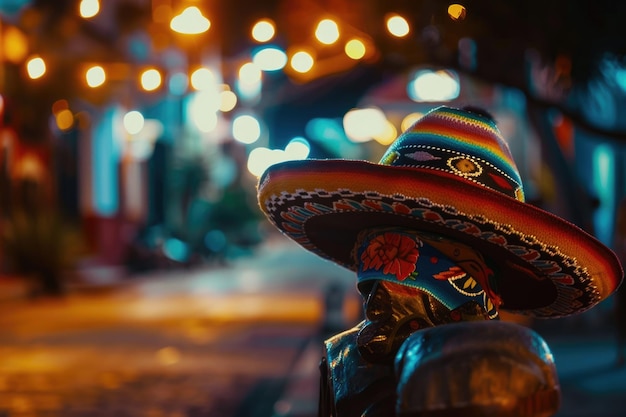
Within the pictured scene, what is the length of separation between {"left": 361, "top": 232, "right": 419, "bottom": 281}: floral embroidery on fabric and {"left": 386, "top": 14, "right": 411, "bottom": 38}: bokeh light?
24.1 ft

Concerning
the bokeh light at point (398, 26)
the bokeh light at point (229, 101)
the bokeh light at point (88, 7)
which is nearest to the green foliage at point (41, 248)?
the bokeh light at point (229, 101)

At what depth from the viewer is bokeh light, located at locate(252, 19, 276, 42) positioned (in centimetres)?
1283

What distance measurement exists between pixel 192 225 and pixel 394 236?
3534 centimetres

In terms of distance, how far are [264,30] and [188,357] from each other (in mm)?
3708

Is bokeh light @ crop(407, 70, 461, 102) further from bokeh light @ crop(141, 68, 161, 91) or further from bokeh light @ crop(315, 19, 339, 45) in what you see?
bokeh light @ crop(315, 19, 339, 45)

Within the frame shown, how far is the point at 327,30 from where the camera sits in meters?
12.3

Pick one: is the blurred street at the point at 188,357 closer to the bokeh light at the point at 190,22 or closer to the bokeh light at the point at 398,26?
the bokeh light at the point at 398,26

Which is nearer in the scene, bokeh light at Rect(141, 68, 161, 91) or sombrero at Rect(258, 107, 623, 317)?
sombrero at Rect(258, 107, 623, 317)

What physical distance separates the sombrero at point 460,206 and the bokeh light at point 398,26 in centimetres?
694

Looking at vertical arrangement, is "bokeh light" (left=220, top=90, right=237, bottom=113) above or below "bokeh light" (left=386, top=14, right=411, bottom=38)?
below

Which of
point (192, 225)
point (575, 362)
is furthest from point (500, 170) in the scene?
point (192, 225)

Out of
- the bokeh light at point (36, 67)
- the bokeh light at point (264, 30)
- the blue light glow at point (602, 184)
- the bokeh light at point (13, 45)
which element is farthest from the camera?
the bokeh light at point (13, 45)

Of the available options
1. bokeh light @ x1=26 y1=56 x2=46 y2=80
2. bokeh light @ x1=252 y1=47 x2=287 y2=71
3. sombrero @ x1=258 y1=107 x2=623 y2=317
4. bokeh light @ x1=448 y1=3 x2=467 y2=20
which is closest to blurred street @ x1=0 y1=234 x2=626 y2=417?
bokeh light @ x1=448 y1=3 x2=467 y2=20

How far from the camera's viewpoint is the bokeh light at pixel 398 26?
10.0m
